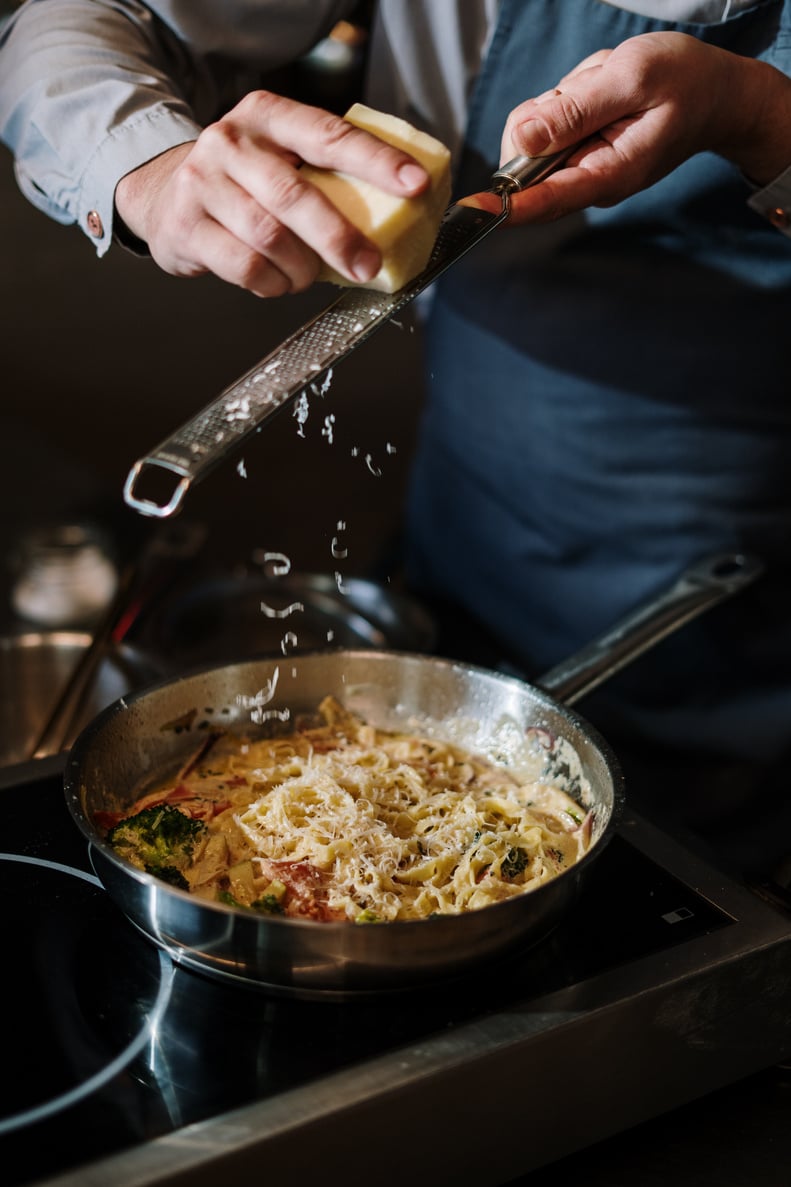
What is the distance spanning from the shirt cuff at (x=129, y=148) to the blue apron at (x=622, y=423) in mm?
523

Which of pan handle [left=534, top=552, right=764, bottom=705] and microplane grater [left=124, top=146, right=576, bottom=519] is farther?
pan handle [left=534, top=552, right=764, bottom=705]

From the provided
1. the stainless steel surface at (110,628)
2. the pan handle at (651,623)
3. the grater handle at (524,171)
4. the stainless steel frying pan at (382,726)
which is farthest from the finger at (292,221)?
the stainless steel surface at (110,628)

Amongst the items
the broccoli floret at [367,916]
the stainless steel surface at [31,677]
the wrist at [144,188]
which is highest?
the wrist at [144,188]

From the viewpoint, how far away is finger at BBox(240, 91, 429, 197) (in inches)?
34.3

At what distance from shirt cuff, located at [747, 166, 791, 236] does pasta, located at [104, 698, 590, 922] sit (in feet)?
2.41

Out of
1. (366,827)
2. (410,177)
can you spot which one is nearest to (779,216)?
(410,177)

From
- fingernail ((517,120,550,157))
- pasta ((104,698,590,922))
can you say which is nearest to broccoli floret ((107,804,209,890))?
pasta ((104,698,590,922))

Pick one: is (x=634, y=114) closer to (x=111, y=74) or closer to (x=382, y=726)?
(x=111, y=74)

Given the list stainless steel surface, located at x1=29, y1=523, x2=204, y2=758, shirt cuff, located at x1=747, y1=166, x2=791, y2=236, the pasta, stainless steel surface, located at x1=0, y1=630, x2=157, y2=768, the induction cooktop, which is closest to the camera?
the induction cooktop

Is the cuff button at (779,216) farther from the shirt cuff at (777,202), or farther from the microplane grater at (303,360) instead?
the microplane grater at (303,360)

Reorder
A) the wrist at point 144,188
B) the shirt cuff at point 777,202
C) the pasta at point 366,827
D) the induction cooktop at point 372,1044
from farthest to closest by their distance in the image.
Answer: the shirt cuff at point 777,202 → the wrist at point 144,188 → the pasta at point 366,827 → the induction cooktop at point 372,1044

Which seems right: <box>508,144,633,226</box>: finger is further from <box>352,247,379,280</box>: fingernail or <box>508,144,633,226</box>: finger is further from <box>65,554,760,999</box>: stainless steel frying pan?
<box>65,554,760,999</box>: stainless steel frying pan

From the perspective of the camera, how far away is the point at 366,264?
35.0 inches

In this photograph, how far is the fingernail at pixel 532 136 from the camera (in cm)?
100
